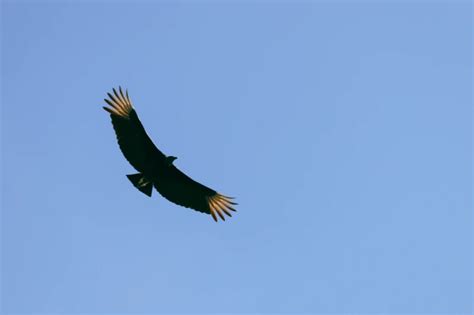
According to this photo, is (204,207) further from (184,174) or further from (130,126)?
(130,126)

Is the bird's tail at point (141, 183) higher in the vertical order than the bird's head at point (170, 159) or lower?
lower

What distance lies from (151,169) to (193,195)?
4.79ft

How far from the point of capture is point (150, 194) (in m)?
19.2

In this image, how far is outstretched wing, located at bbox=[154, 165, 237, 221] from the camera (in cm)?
1964

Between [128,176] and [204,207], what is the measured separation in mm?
2330

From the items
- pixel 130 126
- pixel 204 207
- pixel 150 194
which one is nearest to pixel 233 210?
pixel 204 207

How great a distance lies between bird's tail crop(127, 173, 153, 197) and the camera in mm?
18953

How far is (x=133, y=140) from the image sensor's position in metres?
19.1

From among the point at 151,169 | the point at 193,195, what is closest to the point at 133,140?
the point at 151,169

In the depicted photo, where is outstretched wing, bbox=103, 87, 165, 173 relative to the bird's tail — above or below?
above

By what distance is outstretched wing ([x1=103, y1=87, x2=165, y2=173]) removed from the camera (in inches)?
751

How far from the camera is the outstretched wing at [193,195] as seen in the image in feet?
64.4

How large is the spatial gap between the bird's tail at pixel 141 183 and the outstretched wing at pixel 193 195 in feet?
1.45

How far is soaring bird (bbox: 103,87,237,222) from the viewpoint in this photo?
62.6 feet
